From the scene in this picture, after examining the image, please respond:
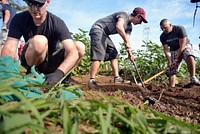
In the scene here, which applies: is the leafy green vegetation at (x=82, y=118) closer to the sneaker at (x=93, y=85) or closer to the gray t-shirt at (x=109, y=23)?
the sneaker at (x=93, y=85)

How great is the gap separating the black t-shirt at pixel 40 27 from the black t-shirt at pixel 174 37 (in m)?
3.52

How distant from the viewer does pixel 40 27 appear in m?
2.77

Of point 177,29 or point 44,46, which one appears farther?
point 177,29

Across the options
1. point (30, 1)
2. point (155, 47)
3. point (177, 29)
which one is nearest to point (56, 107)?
point (30, 1)

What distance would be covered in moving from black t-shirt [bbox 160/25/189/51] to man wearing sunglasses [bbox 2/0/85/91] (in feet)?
10.9

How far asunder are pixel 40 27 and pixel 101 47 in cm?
204

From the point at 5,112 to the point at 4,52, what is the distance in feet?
6.45

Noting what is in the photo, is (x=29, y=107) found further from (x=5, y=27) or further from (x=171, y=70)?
(x=171, y=70)

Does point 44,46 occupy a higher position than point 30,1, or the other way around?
point 30,1

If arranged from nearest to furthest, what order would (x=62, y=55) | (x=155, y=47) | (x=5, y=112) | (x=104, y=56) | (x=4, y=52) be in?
(x=5, y=112), (x=4, y=52), (x=62, y=55), (x=104, y=56), (x=155, y=47)

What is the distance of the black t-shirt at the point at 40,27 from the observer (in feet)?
8.93

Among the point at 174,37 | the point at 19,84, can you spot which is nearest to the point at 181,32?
the point at 174,37

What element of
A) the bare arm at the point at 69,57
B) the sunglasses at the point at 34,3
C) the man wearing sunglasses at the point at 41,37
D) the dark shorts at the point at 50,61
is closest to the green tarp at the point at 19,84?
the bare arm at the point at 69,57

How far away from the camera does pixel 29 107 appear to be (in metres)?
0.58
